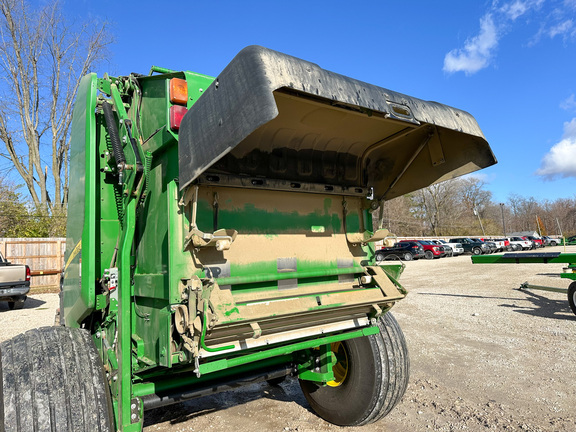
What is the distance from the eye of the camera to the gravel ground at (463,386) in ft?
12.3

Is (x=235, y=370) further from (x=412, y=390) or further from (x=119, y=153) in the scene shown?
(x=412, y=390)

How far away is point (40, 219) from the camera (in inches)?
736

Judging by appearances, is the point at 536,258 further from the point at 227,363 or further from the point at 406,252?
the point at 406,252

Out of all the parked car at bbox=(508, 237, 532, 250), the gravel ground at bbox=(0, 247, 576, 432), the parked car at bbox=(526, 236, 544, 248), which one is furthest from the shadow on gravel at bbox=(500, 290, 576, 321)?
the parked car at bbox=(526, 236, 544, 248)

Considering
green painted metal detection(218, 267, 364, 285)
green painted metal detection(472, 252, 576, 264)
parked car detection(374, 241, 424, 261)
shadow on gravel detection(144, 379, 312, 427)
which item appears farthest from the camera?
parked car detection(374, 241, 424, 261)

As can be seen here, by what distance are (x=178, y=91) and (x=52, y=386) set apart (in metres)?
1.80

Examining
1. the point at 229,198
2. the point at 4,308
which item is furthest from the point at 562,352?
the point at 4,308

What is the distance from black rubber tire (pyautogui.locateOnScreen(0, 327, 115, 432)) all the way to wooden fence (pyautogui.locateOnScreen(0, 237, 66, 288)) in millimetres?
14560

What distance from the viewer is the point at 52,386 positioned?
216 cm

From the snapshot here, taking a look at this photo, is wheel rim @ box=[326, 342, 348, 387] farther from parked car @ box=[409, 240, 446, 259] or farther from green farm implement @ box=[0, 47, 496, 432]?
parked car @ box=[409, 240, 446, 259]

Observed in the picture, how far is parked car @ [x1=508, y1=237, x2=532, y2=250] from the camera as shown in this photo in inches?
1506

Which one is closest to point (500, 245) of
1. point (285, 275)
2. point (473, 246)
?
point (473, 246)

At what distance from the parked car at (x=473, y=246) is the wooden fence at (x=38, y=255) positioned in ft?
94.9

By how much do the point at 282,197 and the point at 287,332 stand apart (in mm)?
978
